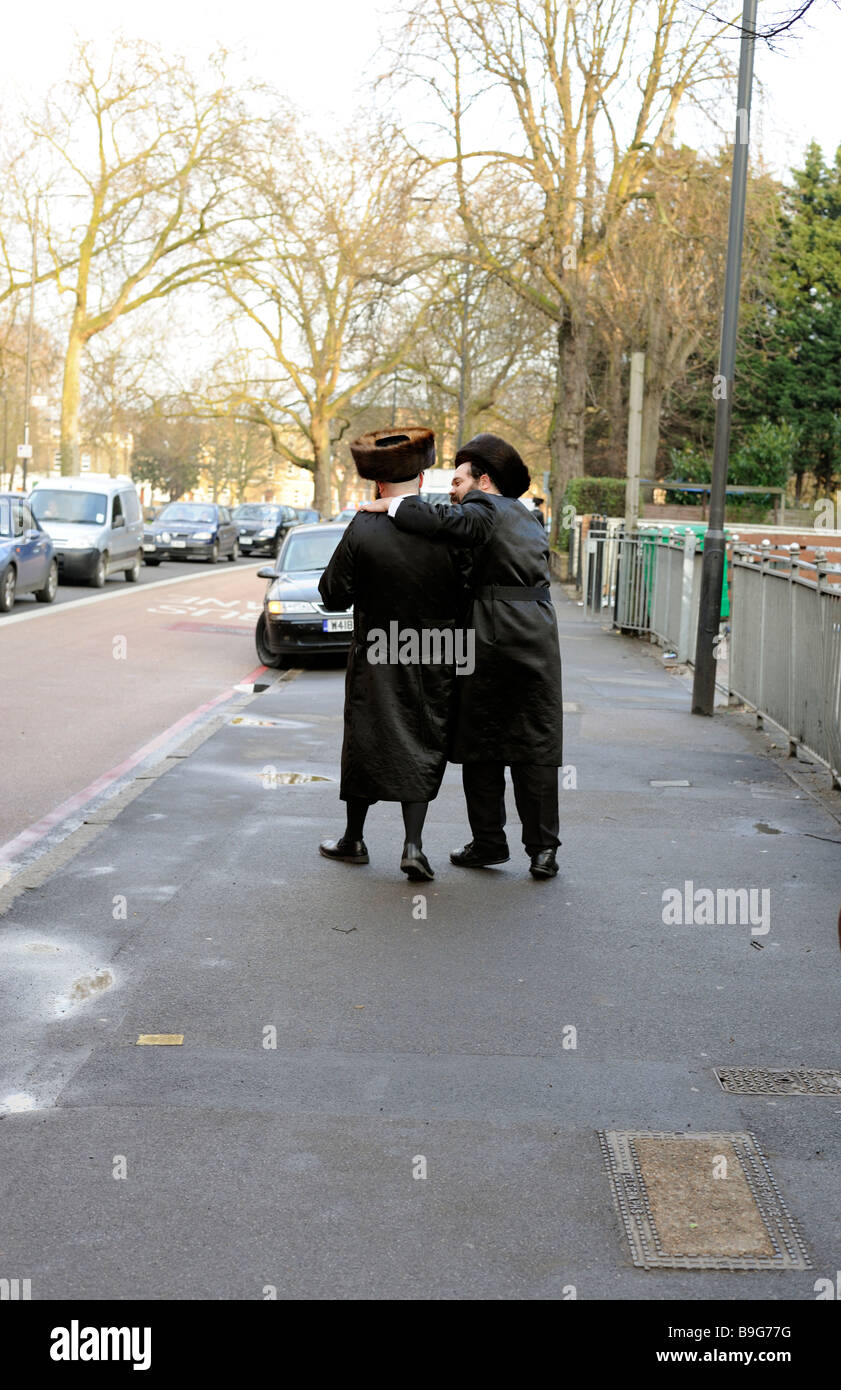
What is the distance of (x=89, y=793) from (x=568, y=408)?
28.1 m

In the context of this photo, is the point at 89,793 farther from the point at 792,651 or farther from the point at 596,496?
the point at 596,496

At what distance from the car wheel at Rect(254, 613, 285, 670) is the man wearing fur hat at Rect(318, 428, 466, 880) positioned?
9237mm

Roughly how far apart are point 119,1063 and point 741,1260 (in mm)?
1854

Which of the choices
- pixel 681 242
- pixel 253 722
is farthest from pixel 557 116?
pixel 253 722

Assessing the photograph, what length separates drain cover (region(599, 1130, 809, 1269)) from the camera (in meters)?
3.38

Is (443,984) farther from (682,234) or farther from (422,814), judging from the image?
(682,234)

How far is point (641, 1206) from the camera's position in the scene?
3592 millimetres

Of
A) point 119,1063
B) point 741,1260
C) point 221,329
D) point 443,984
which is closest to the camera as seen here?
point 741,1260

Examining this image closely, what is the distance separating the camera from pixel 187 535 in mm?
38906

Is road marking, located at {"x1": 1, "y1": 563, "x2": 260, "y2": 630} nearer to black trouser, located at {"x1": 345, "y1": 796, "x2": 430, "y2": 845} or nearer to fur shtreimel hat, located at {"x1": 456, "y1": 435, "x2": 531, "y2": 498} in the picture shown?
black trouser, located at {"x1": 345, "y1": 796, "x2": 430, "y2": 845}

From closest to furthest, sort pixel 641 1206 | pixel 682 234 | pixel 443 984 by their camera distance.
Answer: pixel 641 1206, pixel 443 984, pixel 682 234

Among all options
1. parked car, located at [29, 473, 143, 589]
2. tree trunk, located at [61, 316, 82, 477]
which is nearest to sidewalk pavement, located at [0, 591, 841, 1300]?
parked car, located at [29, 473, 143, 589]

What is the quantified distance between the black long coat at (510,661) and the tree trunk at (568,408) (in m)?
27.5
